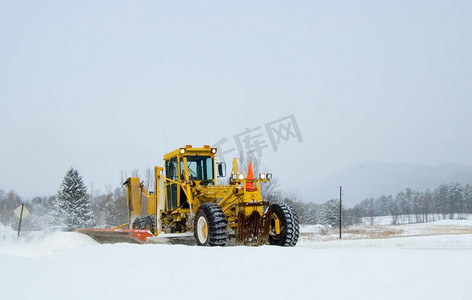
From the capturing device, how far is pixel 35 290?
30.9ft

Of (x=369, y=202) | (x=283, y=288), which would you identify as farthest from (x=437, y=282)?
(x=369, y=202)

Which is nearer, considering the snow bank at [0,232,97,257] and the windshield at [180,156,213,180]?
the windshield at [180,156,213,180]

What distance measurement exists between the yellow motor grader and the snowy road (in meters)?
2.67

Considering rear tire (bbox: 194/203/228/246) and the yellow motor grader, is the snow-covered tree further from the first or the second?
rear tire (bbox: 194/203/228/246)

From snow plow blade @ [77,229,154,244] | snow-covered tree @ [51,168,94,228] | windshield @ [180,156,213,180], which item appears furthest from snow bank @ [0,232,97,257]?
snow-covered tree @ [51,168,94,228]

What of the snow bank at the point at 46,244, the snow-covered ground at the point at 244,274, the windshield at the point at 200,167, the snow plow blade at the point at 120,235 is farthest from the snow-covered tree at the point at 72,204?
the snow-covered ground at the point at 244,274

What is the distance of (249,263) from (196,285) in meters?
1.01

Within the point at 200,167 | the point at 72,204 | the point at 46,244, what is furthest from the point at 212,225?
the point at 72,204

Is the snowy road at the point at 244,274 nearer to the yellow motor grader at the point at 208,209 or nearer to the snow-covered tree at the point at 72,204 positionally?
the yellow motor grader at the point at 208,209

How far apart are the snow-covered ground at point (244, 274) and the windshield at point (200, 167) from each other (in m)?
5.08

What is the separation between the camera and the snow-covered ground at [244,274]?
23.4 ft

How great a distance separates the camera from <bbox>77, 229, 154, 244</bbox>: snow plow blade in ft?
49.2

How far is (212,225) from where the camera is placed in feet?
41.9

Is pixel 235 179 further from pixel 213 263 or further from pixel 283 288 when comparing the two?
pixel 283 288
